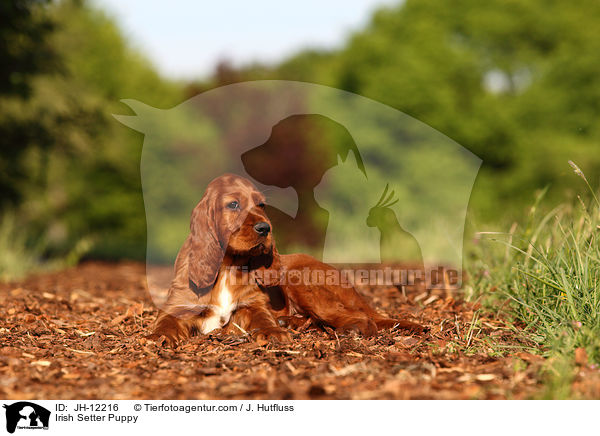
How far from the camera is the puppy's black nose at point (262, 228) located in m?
3.67

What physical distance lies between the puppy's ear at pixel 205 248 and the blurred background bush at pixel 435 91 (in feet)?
34.9

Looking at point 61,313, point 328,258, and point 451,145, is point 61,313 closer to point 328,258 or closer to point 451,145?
point 328,258

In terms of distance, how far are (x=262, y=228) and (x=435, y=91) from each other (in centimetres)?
1694

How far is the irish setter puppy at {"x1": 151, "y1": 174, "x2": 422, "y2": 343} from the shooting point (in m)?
3.82

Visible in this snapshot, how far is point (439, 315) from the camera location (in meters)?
4.60

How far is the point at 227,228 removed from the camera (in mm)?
Result: 3855

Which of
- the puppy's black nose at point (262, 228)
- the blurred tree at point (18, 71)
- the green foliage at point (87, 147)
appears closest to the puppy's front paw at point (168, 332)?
the puppy's black nose at point (262, 228)

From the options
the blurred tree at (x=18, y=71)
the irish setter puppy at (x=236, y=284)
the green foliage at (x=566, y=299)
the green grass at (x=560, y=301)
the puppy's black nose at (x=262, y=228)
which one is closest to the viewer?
the green grass at (x=560, y=301)

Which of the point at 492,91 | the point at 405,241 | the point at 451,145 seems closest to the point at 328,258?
the point at 405,241
